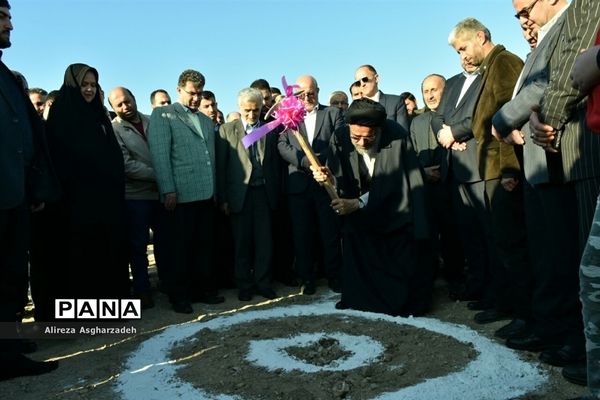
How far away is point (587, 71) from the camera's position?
82.7 inches

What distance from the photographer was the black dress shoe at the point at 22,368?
344cm

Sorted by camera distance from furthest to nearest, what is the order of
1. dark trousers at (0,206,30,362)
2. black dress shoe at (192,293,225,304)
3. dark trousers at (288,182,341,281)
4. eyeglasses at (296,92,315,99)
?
eyeglasses at (296,92,315,99), dark trousers at (288,182,341,281), black dress shoe at (192,293,225,304), dark trousers at (0,206,30,362)

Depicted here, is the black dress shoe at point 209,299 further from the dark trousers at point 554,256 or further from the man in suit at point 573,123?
the man in suit at point 573,123

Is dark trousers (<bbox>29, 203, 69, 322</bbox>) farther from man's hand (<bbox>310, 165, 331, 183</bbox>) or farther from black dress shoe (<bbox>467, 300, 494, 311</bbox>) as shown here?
black dress shoe (<bbox>467, 300, 494, 311</bbox>)

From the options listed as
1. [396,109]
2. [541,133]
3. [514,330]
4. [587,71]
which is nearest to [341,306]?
[514,330]

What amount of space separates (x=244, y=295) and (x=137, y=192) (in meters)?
1.47

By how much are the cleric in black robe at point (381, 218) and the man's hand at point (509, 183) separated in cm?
98

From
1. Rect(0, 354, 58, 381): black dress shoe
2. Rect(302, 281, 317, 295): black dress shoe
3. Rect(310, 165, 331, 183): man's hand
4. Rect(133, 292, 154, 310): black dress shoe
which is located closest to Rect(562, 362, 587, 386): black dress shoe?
Rect(310, 165, 331, 183): man's hand

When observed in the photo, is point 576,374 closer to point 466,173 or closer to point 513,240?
point 513,240

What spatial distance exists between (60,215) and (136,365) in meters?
1.71

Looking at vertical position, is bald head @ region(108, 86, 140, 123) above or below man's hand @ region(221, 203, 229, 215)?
above

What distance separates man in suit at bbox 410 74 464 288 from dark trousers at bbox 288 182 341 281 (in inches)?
40.9

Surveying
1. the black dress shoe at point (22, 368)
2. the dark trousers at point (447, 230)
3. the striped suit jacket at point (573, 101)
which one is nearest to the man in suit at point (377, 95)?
the dark trousers at point (447, 230)

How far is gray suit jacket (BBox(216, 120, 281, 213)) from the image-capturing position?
561cm
